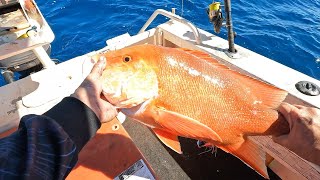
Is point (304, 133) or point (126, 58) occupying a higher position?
point (126, 58)

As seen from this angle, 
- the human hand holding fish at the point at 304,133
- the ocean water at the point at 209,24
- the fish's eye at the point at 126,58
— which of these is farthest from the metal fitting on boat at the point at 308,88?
the ocean water at the point at 209,24

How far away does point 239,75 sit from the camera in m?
1.57

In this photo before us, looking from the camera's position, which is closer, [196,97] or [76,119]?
[76,119]


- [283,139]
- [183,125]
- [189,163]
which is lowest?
[189,163]

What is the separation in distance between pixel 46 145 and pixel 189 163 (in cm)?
213

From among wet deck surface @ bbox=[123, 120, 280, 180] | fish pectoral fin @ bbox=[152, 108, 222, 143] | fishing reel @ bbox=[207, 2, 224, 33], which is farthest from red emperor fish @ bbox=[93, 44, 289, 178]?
fishing reel @ bbox=[207, 2, 224, 33]

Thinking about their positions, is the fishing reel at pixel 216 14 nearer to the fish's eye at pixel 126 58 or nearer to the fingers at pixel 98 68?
the fish's eye at pixel 126 58

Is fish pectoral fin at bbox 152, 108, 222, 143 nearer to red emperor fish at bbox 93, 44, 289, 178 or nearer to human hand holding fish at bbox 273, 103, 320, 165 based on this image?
red emperor fish at bbox 93, 44, 289, 178

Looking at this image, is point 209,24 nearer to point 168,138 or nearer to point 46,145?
point 168,138

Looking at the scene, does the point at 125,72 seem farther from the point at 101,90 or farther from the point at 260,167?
the point at 260,167

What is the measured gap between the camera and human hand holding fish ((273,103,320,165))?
136 cm

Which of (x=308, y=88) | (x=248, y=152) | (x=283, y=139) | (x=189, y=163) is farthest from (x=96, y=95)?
(x=308, y=88)

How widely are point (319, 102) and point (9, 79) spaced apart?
4.09m

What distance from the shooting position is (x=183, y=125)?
1422 millimetres
